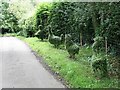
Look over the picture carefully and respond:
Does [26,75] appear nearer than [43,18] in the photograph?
Yes

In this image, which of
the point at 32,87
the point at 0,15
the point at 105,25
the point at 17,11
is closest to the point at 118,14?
the point at 105,25

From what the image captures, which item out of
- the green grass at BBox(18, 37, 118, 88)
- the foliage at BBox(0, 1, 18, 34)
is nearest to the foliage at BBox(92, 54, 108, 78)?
the green grass at BBox(18, 37, 118, 88)

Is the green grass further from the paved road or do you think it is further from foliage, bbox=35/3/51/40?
foliage, bbox=35/3/51/40

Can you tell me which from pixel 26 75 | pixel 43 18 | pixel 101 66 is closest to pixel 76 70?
pixel 101 66

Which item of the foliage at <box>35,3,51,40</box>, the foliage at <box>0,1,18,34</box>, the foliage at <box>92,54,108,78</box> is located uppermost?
the foliage at <box>92,54,108,78</box>

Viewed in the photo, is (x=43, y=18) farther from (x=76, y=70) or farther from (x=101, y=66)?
(x=101, y=66)

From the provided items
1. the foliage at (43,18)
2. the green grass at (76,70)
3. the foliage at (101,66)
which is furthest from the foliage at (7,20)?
the foliage at (101,66)

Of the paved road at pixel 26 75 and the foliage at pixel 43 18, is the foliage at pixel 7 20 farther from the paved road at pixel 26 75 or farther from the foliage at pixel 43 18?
the paved road at pixel 26 75

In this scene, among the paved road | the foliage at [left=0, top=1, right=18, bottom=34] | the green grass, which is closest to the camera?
the green grass

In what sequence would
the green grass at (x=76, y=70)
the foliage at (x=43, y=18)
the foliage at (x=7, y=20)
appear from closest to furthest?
the green grass at (x=76, y=70), the foliage at (x=43, y=18), the foliage at (x=7, y=20)

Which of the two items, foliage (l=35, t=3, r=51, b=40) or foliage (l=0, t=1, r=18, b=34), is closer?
foliage (l=35, t=3, r=51, b=40)

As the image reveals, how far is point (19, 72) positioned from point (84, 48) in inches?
211

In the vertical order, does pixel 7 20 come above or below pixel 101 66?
below

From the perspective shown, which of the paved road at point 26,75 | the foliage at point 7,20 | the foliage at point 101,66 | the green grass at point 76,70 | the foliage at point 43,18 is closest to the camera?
the green grass at point 76,70
